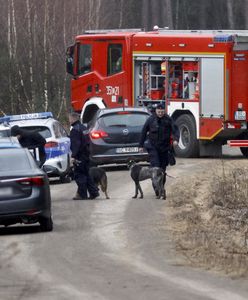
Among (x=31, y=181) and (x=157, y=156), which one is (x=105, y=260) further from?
(x=157, y=156)

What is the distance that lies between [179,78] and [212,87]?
1568 millimetres

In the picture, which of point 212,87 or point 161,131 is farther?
point 212,87

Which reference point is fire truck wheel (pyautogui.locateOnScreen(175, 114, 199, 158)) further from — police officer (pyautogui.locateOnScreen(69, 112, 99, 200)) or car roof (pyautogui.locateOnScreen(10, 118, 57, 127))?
police officer (pyautogui.locateOnScreen(69, 112, 99, 200))

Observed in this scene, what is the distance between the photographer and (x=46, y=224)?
16984 millimetres

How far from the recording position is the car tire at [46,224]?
55.4 feet

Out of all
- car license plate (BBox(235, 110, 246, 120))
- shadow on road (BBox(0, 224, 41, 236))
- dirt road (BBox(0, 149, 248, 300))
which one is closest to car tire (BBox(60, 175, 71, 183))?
dirt road (BBox(0, 149, 248, 300))

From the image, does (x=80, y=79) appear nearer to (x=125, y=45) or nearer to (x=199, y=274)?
(x=125, y=45)

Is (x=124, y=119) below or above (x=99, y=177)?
above

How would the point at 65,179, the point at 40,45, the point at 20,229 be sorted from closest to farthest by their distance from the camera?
the point at 20,229 < the point at 65,179 < the point at 40,45

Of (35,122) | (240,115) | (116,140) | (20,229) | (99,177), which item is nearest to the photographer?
(20,229)

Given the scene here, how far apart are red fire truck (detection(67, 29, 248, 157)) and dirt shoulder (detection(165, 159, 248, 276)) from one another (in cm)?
340

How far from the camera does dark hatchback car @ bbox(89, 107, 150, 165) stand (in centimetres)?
A: 2723

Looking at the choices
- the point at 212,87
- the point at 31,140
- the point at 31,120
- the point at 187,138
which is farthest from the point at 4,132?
the point at 187,138

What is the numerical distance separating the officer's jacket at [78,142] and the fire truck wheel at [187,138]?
8.65m
